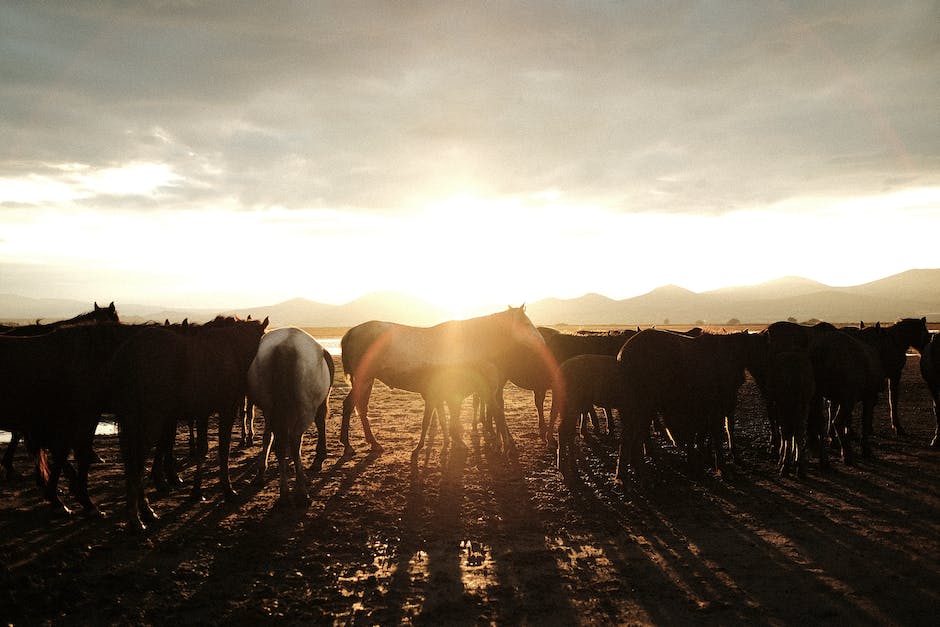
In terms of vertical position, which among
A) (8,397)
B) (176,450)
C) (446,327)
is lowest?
(176,450)

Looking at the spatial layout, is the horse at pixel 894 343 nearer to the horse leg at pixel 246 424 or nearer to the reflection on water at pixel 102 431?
the horse leg at pixel 246 424

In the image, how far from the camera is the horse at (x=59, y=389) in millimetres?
6930

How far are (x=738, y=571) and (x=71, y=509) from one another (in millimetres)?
8621

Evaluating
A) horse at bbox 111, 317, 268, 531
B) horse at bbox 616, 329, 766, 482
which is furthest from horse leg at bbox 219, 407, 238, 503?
horse at bbox 616, 329, 766, 482

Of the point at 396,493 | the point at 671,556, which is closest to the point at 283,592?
the point at 396,493

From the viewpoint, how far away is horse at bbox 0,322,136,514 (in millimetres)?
6930

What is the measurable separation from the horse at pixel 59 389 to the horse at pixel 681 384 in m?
7.71

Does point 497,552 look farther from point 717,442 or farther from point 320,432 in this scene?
point 717,442

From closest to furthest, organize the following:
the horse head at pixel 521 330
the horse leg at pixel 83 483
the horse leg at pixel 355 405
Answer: the horse leg at pixel 83 483, the horse leg at pixel 355 405, the horse head at pixel 521 330

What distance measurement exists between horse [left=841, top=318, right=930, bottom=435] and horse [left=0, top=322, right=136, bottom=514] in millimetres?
13763

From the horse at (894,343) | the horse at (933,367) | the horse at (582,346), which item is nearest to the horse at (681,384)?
the horse at (582,346)

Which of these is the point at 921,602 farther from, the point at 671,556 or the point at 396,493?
the point at 396,493

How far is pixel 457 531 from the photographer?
677 centimetres

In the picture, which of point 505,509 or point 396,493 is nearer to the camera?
point 505,509
